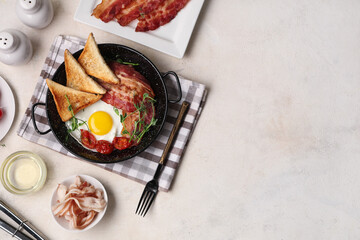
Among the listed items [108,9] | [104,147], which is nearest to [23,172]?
[104,147]

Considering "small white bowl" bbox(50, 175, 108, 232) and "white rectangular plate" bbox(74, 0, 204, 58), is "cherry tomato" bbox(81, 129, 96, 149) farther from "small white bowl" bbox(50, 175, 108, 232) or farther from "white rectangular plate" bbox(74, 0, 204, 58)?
"white rectangular plate" bbox(74, 0, 204, 58)

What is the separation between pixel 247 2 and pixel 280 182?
106 cm

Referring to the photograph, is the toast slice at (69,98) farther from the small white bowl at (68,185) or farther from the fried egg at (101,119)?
the small white bowl at (68,185)

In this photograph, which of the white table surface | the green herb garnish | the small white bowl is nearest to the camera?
the green herb garnish

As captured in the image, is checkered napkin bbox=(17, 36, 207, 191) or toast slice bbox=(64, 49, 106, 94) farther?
checkered napkin bbox=(17, 36, 207, 191)

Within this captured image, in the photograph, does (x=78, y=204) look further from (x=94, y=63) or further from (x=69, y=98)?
(x=94, y=63)

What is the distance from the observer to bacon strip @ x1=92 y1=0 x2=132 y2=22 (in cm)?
203

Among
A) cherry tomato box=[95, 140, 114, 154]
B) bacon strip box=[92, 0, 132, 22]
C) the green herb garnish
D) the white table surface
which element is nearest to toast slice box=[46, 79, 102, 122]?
the green herb garnish

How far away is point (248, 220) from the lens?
213cm

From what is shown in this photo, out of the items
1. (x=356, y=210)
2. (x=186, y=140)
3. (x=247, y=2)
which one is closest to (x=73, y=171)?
(x=186, y=140)

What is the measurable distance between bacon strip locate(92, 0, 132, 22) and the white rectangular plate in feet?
0.09

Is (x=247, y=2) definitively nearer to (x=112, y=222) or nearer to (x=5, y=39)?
(x=5, y=39)

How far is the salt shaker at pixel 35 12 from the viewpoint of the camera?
1.90 meters

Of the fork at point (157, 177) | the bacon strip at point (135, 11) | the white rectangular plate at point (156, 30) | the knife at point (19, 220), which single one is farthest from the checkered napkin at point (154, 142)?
the knife at point (19, 220)
